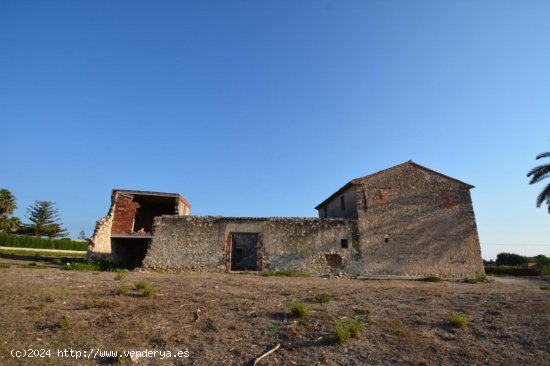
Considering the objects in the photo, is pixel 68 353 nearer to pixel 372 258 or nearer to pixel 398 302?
pixel 398 302

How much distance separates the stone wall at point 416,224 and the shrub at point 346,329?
11.3m

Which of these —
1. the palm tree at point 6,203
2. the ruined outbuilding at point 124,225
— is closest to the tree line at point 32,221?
the palm tree at point 6,203

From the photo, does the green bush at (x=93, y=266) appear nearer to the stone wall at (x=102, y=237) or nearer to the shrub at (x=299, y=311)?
the stone wall at (x=102, y=237)

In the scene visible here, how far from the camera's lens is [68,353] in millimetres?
5270

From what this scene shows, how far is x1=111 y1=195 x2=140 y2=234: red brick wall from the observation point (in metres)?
19.4

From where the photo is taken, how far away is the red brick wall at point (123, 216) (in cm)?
1936

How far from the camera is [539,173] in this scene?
20750mm

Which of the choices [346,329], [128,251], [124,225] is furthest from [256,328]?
[128,251]

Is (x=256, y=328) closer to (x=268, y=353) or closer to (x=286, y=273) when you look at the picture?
(x=268, y=353)

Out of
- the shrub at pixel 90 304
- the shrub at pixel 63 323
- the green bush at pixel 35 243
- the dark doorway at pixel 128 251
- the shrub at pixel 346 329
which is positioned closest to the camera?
the shrub at pixel 346 329

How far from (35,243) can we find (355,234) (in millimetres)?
36273

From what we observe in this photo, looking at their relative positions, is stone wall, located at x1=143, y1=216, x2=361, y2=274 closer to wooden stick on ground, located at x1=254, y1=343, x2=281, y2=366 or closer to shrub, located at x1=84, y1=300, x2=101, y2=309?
shrub, located at x1=84, y1=300, x2=101, y2=309

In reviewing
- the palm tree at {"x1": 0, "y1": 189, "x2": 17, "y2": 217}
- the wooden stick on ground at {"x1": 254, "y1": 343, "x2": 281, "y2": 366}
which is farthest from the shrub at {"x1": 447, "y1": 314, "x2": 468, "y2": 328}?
the palm tree at {"x1": 0, "y1": 189, "x2": 17, "y2": 217}

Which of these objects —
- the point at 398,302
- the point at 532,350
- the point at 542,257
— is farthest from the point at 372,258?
the point at 542,257
